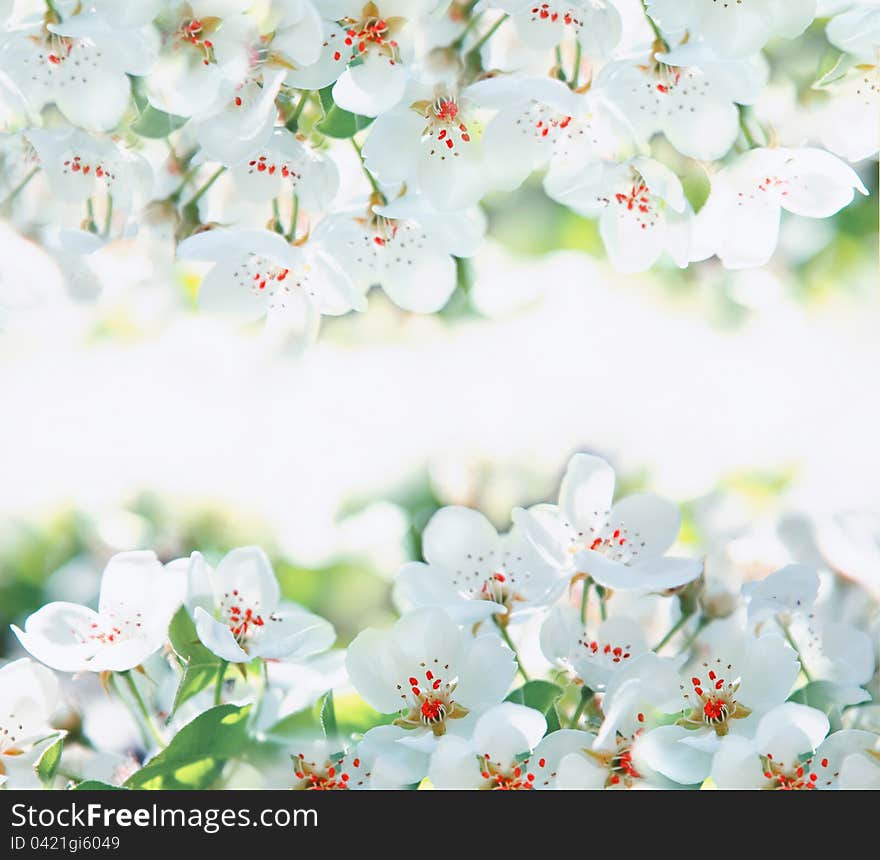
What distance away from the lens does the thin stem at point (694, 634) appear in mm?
874

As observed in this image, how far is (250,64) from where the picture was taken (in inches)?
29.3

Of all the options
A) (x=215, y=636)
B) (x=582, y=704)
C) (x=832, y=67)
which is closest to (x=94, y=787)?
(x=215, y=636)

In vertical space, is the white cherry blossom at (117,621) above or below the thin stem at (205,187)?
below

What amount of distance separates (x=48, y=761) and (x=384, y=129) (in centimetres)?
59

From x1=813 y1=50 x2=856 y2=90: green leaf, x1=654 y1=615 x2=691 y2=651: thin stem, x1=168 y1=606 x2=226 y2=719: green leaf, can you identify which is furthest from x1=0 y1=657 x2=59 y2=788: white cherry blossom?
x1=813 y1=50 x2=856 y2=90: green leaf

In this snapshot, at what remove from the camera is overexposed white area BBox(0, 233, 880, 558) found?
0.89m

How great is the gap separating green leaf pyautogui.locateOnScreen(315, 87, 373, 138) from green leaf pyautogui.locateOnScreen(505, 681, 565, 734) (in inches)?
19.4

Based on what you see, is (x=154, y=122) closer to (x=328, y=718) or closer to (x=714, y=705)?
(x=328, y=718)

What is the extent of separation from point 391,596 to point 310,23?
515 mm

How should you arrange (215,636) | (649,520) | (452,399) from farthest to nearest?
1. (452,399)
2. (649,520)
3. (215,636)

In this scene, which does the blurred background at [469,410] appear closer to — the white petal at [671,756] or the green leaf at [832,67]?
the green leaf at [832,67]

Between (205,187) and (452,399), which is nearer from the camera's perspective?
(205,187)

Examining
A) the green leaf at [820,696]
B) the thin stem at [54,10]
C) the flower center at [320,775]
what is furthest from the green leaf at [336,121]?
the green leaf at [820,696]

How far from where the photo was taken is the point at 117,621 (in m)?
0.78
